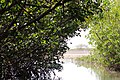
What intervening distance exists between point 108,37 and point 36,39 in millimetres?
9547

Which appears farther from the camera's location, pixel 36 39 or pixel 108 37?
pixel 108 37

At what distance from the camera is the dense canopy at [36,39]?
375 cm

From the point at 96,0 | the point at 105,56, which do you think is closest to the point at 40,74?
the point at 96,0

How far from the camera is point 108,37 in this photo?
15359 millimetres

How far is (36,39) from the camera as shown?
6266 millimetres

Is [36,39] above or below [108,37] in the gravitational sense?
above

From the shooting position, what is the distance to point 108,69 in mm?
16766

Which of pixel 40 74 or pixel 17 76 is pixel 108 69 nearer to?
pixel 40 74

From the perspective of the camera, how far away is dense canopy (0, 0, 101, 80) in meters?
3.75

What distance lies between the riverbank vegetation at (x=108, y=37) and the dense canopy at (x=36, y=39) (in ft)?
22.0

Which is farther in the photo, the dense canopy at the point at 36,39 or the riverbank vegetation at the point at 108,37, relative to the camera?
the riverbank vegetation at the point at 108,37

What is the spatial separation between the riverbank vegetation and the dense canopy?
6.69 m

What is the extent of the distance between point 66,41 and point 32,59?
1.47m

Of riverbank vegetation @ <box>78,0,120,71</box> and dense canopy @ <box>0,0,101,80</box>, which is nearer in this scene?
dense canopy @ <box>0,0,101,80</box>
